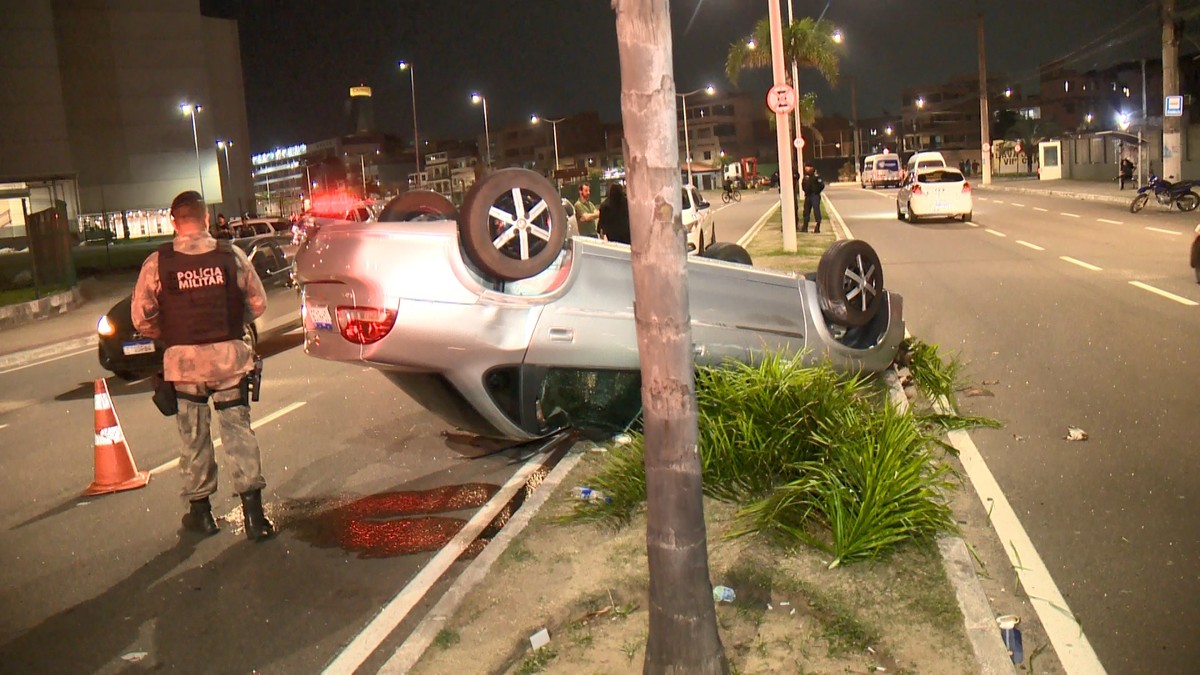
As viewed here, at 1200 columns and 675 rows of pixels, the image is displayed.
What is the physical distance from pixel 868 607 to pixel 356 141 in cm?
16369

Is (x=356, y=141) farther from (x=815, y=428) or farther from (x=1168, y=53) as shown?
(x=815, y=428)

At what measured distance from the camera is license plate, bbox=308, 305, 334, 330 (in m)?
6.57

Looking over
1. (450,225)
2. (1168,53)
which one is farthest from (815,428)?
(1168,53)

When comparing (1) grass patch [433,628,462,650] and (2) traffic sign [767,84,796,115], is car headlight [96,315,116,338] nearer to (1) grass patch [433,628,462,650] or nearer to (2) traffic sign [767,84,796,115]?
(1) grass patch [433,628,462,650]

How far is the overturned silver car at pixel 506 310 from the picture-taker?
6391 mm

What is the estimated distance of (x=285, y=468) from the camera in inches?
316

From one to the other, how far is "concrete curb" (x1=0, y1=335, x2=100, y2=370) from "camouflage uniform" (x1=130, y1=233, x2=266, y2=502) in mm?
11451

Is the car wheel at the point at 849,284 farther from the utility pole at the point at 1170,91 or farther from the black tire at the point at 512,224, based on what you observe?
the utility pole at the point at 1170,91

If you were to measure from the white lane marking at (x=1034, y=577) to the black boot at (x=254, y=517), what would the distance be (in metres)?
4.07

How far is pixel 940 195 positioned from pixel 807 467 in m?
25.5

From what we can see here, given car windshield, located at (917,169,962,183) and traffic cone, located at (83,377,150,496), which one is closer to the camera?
traffic cone, located at (83,377,150,496)

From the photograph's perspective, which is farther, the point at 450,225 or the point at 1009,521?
the point at 450,225

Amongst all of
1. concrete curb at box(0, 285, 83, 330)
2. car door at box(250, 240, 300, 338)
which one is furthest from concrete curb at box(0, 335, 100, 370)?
concrete curb at box(0, 285, 83, 330)

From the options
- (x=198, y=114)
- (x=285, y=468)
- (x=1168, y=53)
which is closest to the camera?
(x=285, y=468)
